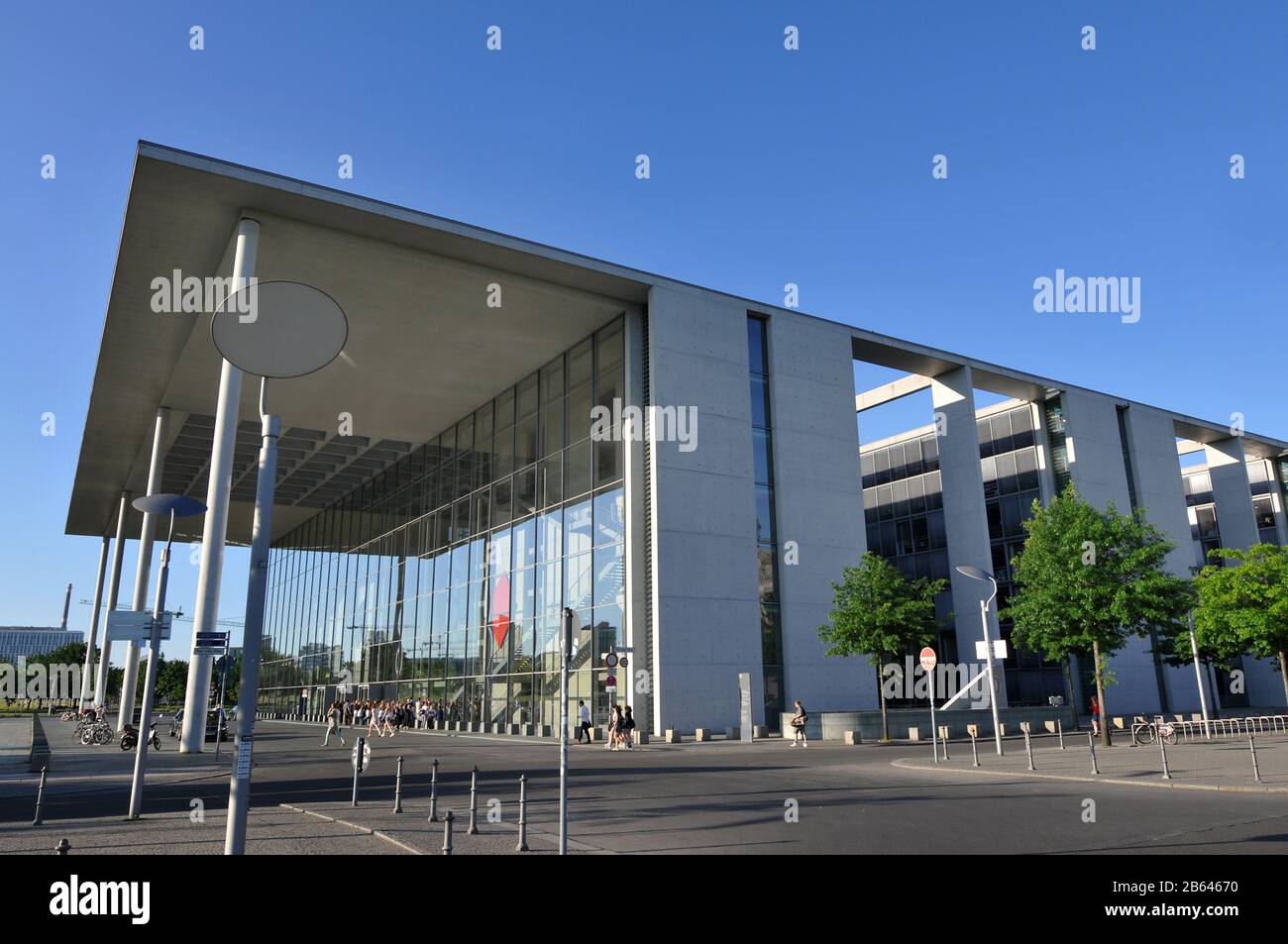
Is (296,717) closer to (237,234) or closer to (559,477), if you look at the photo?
(559,477)

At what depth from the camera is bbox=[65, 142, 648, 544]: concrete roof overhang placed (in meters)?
28.9

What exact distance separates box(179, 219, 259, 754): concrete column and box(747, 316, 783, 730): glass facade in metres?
19.2

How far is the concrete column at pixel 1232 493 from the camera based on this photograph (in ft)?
179

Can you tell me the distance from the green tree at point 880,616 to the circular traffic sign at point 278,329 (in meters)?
29.2

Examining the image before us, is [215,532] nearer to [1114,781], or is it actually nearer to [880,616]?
[880,616]

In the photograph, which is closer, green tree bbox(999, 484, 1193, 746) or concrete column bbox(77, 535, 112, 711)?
green tree bbox(999, 484, 1193, 746)

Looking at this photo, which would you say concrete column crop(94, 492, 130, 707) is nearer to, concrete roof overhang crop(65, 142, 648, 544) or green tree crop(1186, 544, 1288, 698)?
concrete roof overhang crop(65, 142, 648, 544)

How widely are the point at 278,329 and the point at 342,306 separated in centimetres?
2577

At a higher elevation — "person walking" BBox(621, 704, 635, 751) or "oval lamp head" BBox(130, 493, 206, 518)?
"oval lamp head" BBox(130, 493, 206, 518)

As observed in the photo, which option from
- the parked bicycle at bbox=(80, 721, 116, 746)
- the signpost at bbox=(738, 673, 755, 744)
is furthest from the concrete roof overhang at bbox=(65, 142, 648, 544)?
the signpost at bbox=(738, 673, 755, 744)

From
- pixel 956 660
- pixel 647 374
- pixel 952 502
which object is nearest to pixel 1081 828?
pixel 647 374

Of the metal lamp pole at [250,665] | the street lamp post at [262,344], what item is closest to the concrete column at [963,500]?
the metal lamp pole at [250,665]

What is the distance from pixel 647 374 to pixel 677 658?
1110 centimetres

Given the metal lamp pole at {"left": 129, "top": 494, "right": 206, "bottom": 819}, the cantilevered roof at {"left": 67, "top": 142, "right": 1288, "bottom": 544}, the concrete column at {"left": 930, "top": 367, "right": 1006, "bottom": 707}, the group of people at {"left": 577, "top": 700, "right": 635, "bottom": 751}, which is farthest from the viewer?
the concrete column at {"left": 930, "top": 367, "right": 1006, "bottom": 707}
